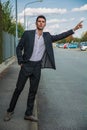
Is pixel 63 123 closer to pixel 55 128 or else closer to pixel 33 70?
pixel 55 128

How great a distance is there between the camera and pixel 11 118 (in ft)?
27.0

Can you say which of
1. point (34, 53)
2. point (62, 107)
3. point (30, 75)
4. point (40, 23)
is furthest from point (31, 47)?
point (62, 107)

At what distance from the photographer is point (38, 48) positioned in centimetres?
792

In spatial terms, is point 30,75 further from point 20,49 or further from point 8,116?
point 8,116

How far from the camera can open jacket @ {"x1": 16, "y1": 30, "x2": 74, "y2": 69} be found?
7.87 metres

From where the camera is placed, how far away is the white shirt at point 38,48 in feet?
26.0

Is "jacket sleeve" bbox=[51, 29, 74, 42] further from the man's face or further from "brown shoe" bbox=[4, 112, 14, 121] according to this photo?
"brown shoe" bbox=[4, 112, 14, 121]

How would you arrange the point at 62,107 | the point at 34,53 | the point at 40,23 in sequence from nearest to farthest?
the point at 40,23 → the point at 34,53 → the point at 62,107

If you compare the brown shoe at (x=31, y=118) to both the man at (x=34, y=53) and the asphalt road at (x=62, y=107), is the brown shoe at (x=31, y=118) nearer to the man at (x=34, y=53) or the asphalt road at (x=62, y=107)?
the man at (x=34, y=53)

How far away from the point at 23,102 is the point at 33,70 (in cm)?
225

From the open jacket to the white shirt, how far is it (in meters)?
0.06

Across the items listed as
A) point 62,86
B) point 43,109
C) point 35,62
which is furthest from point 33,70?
point 62,86

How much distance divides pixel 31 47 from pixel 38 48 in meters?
0.15

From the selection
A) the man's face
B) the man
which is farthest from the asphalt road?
the man's face
